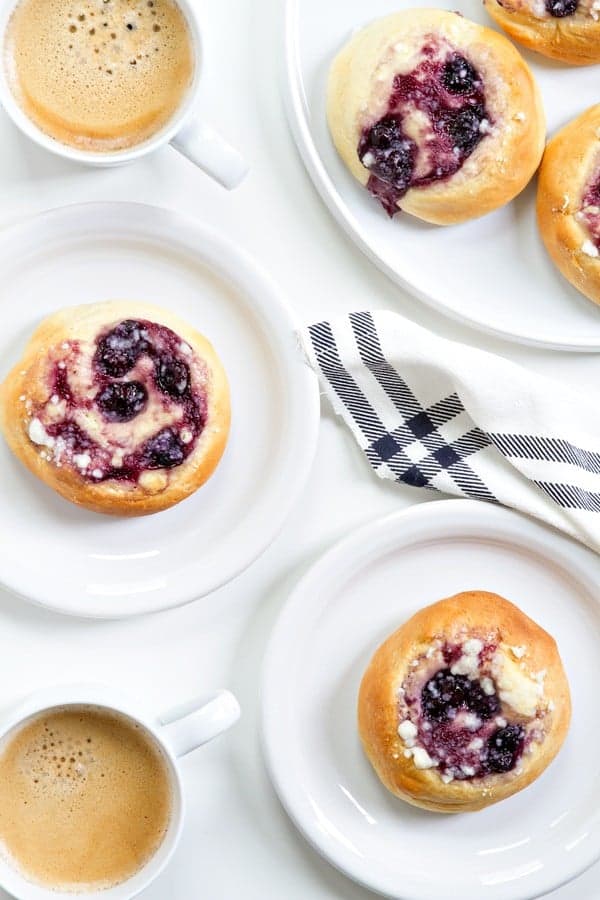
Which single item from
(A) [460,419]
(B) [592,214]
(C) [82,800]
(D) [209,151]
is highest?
(D) [209,151]

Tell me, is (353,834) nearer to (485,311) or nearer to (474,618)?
(474,618)

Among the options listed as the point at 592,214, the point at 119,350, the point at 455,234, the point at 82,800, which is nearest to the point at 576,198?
the point at 592,214

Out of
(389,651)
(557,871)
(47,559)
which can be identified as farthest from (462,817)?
(47,559)

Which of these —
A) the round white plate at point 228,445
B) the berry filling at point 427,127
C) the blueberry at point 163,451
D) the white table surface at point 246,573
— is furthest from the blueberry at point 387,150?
the blueberry at point 163,451

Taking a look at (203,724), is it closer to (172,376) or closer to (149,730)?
(149,730)

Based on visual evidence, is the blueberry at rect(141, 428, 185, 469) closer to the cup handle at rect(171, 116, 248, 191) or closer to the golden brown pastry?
the cup handle at rect(171, 116, 248, 191)

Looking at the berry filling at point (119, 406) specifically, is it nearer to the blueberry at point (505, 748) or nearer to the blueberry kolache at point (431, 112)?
the blueberry kolache at point (431, 112)
